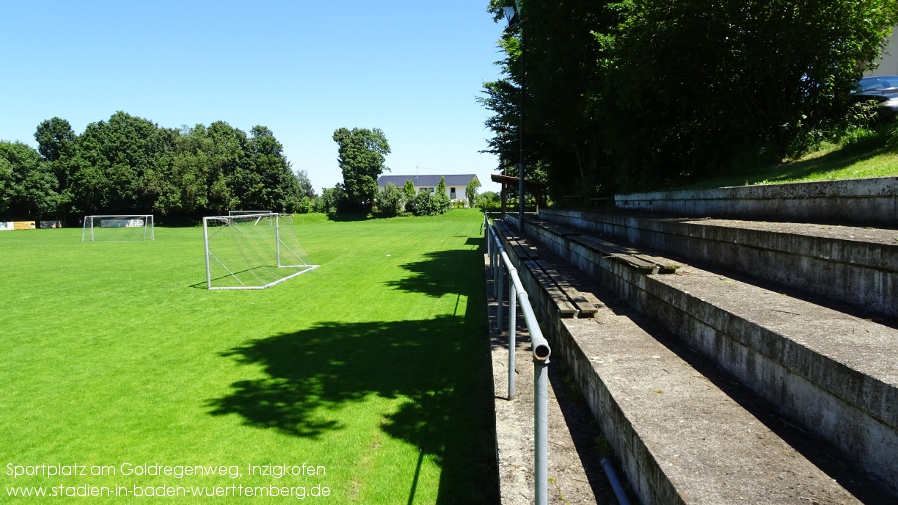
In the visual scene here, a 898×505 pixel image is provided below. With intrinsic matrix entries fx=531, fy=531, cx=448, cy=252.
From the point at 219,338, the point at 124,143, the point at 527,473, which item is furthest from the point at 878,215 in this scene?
the point at 124,143

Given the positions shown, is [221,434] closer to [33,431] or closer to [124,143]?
[33,431]

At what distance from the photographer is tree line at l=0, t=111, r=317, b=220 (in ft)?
204

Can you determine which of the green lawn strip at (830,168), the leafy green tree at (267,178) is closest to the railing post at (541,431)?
the green lawn strip at (830,168)

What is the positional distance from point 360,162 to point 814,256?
68.9 meters

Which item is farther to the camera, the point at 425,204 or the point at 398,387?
the point at 425,204

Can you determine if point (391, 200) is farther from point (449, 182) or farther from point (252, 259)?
point (449, 182)

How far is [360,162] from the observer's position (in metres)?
70.2

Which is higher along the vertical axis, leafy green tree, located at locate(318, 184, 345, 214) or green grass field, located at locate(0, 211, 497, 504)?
leafy green tree, located at locate(318, 184, 345, 214)

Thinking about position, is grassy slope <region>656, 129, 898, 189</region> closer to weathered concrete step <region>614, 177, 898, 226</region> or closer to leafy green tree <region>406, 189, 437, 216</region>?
weathered concrete step <region>614, 177, 898, 226</region>

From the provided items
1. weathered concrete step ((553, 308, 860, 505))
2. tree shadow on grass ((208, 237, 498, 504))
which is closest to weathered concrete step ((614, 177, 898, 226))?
weathered concrete step ((553, 308, 860, 505))

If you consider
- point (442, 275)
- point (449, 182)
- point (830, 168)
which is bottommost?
point (442, 275)

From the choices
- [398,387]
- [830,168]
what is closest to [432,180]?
[830,168]

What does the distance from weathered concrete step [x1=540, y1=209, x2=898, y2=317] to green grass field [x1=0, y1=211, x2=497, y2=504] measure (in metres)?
2.85

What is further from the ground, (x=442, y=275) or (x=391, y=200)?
(x=391, y=200)
